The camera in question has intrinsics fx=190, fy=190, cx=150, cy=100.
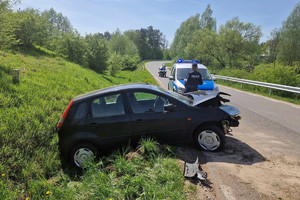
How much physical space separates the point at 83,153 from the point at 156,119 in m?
1.72

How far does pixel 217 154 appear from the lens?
410cm

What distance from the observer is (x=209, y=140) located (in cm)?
423

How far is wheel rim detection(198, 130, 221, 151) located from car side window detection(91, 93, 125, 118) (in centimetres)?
183

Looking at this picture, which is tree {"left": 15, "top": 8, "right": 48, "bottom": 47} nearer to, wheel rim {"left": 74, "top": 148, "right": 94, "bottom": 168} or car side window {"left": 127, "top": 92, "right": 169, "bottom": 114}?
wheel rim {"left": 74, "top": 148, "right": 94, "bottom": 168}

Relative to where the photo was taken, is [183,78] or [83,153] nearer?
[83,153]

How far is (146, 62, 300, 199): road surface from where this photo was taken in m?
2.87

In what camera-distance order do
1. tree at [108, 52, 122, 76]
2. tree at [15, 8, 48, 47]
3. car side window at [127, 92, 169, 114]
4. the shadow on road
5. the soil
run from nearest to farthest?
1. the soil
2. the shadow on road
3. car side window at [127, 92, 169, 114]
4. tree at [15, 8, 48, 47]
5. tree at [108, 52, 122, 76]

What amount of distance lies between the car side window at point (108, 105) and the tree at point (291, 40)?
41224 millimetres

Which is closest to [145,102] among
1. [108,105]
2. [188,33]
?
[108,105]

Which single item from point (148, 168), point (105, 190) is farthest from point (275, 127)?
point (105, 190)

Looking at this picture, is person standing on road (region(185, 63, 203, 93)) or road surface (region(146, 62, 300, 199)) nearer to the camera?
road surface (region(146, 62, 300, 199))

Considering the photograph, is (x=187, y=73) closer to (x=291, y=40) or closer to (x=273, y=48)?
(x=291, y=40)

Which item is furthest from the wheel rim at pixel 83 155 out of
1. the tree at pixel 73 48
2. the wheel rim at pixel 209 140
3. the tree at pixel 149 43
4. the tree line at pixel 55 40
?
the tree at pixel 149 43

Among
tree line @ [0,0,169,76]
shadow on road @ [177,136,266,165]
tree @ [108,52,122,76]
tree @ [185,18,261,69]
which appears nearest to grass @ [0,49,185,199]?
shadow on road @ [177,136,266,165]
